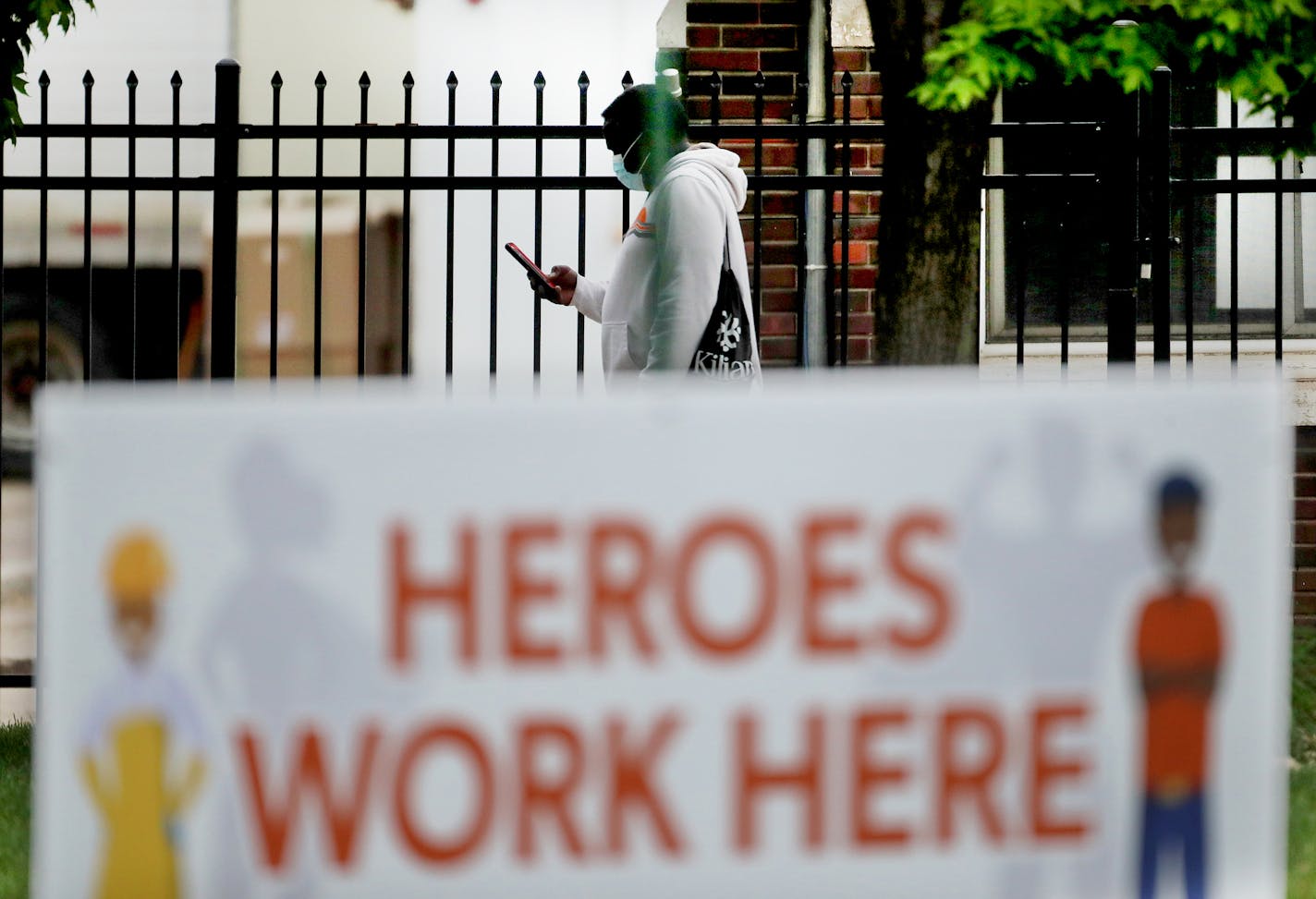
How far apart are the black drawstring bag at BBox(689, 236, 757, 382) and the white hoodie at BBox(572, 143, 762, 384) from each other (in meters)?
0.02

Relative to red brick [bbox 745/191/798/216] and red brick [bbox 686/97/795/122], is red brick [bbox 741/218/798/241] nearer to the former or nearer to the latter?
red brick [bbox 745/191/798/216]

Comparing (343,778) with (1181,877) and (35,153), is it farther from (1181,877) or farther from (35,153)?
(35,153)

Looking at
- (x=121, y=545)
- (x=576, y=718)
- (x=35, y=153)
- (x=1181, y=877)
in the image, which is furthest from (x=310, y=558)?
(x=35, y=153)

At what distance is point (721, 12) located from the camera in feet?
24.5

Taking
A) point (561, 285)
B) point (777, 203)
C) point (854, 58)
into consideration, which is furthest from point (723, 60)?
point (561, 285)

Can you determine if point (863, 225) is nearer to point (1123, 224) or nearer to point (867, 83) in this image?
point (867, 83)

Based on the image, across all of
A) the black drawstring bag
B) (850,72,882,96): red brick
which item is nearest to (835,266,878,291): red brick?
(850,72,882,96): red brick

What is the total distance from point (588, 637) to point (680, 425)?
0.24m

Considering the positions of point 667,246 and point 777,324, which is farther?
point 777,324

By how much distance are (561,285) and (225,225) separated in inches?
45.4

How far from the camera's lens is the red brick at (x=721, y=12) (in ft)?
24.4

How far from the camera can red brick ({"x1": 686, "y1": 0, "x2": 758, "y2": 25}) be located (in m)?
7.44

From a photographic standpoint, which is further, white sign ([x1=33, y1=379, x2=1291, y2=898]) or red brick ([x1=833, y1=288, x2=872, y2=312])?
red brick ([x1=833, y1=288, x2=872, y2=312])

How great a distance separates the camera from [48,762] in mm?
1766
